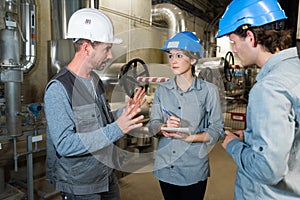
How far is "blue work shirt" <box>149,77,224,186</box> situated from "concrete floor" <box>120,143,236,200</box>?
1.10 metres

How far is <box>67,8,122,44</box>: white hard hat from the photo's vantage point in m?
0.96

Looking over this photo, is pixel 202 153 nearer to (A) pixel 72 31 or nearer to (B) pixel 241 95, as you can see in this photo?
(A) pixel 72 31

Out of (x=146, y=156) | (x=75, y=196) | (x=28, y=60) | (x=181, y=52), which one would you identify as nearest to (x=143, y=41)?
(x=146, y=156)

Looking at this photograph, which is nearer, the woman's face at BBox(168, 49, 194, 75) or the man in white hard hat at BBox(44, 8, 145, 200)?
the man in white hard hat at BBox(44, 8, 145, 200)

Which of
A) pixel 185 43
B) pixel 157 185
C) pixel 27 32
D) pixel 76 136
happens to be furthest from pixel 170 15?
pixel 76 136

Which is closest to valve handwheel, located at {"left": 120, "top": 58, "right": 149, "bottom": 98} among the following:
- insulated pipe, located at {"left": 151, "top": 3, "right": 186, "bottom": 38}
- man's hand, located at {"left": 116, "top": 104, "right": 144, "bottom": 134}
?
man's hand, located at {"left": 116, "top": 104, "right": 144, "bottom": 134}

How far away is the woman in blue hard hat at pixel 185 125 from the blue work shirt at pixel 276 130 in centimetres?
43

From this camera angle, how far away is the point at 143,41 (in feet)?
13.3

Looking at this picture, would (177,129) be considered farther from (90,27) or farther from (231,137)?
(90,27)

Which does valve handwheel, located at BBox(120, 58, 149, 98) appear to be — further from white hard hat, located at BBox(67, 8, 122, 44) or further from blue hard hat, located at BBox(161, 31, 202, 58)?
white hard hat, located at BBox(67, 8, 122, 44)

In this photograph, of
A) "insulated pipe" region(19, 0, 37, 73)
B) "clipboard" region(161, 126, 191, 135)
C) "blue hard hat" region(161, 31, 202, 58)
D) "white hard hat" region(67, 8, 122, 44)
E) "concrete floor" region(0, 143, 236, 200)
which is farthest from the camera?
"concrete floor" region(0, 143, 236, 200)

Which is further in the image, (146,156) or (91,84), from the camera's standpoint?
(146,156)

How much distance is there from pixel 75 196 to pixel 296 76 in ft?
3.08

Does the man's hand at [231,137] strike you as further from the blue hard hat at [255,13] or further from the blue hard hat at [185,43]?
the blue hard hat at [185,43]
